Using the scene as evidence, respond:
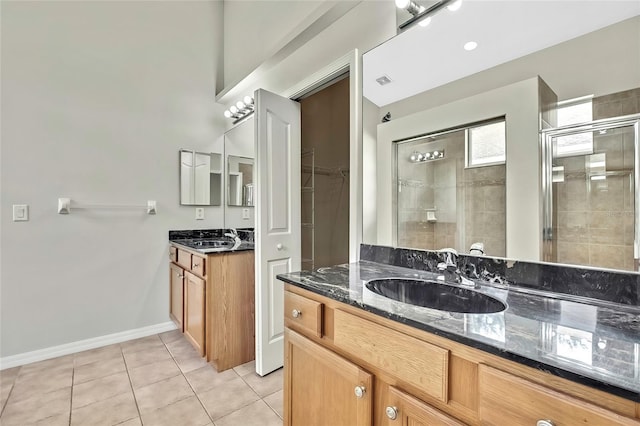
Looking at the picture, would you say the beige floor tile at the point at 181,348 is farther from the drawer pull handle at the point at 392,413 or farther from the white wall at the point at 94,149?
the drawer pull handle at the point at 392,413

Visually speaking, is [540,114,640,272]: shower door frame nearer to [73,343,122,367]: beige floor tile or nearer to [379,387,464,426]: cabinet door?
[379,387,464,426]: cabinet door

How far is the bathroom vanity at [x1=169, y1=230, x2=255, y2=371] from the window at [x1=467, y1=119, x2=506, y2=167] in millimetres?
1664

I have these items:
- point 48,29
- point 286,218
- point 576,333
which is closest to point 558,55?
point 576,333

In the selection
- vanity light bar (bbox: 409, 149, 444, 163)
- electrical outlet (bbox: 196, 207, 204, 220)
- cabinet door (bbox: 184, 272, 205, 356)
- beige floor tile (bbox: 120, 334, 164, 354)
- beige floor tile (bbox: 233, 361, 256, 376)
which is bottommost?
beige floor tile (bbox: 233, 361, 256, 376)

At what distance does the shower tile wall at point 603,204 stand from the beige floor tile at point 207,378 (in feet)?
6.60

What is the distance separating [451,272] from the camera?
4.00ft

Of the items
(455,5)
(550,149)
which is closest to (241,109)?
(455,5)

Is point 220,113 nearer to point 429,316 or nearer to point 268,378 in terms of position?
point 268,378

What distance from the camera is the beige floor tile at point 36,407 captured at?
1.65m

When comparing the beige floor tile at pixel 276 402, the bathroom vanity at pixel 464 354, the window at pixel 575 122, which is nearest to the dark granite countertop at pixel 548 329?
the bathroom vanity at pixel 464 354

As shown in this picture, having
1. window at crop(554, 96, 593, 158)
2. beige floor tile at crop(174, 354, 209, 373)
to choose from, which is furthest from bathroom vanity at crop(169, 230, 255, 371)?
window at crop(554, 96, 593, 158)

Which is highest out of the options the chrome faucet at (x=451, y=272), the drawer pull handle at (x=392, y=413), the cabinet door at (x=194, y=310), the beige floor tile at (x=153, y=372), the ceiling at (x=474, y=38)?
the ceiling at (x=474, y=38)

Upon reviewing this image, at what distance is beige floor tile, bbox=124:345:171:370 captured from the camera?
89.3 inches

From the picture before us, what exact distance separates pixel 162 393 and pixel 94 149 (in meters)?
1.99
